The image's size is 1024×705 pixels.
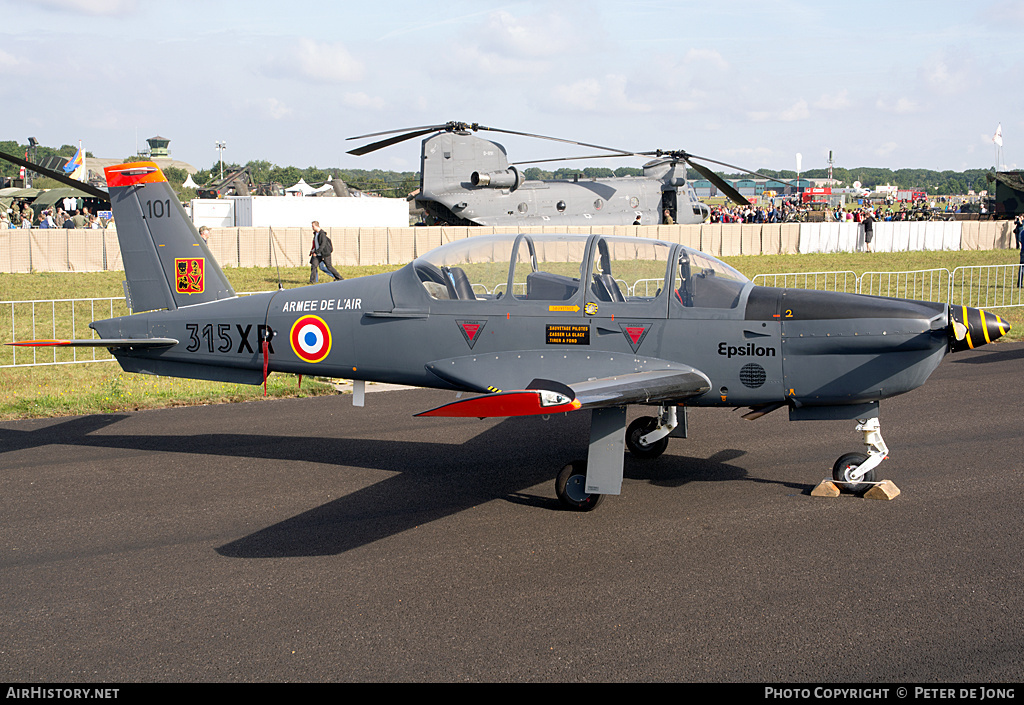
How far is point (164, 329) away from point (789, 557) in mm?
6549

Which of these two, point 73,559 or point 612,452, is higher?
point 612,452

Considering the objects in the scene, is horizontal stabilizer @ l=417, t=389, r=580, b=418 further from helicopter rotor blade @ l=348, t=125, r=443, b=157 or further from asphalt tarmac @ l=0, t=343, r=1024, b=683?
helicopter rotor blade @ l=348, t=125, r=443, b=157

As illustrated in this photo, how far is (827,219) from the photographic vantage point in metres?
58.2

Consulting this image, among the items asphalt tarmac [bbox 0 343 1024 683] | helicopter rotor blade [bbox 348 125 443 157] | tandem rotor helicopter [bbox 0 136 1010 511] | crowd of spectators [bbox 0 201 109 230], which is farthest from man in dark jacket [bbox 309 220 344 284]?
tandem rotor helicopter [bbox 0 136 1010 511]

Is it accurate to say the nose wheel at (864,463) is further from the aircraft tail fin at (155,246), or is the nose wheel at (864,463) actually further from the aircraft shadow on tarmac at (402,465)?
the aircraft tail fin at (155,246)

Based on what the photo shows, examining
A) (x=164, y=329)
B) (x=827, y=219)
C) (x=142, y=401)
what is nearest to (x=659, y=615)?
(x=164, y=329)

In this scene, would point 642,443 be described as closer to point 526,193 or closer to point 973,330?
point 973,330

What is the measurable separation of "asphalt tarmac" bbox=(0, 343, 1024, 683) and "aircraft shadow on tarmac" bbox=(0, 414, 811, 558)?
1.4 inches

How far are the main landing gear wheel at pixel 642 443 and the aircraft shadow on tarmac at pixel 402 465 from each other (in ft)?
0.30

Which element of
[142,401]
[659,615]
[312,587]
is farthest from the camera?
[142,401]

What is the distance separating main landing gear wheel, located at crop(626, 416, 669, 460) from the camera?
8.96m
